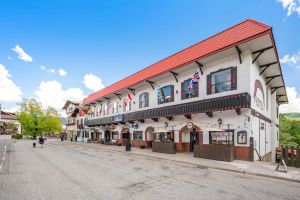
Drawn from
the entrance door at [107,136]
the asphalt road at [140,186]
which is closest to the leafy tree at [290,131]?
the entrance door at [107,136]

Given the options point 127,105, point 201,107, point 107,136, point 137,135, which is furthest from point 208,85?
point 107,136

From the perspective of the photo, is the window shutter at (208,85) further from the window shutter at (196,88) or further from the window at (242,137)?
the window at (242,137)

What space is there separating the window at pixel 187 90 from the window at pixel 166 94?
5.27 ft

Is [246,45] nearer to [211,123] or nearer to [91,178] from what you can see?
[211,123]

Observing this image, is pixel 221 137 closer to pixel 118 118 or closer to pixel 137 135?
pixel 137 135

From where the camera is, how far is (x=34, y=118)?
59.1 meters

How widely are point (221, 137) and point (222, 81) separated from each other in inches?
182

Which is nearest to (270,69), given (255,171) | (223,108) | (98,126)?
(223,108)

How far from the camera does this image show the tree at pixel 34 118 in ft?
190

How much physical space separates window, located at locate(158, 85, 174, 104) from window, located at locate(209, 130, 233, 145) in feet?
19.8

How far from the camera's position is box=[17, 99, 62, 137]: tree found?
58000 mm

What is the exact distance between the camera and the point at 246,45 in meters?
13.8

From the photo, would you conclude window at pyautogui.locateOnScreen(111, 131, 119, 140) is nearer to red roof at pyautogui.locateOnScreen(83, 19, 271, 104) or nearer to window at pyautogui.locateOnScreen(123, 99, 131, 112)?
window at pyautogui.locateOnScreen(123, 99, 131, 112)

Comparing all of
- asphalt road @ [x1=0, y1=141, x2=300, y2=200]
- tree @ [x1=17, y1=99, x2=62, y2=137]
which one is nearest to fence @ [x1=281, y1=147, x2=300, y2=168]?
asphalt road @ [x1=0, y1=141, x2=300, y2=200]
